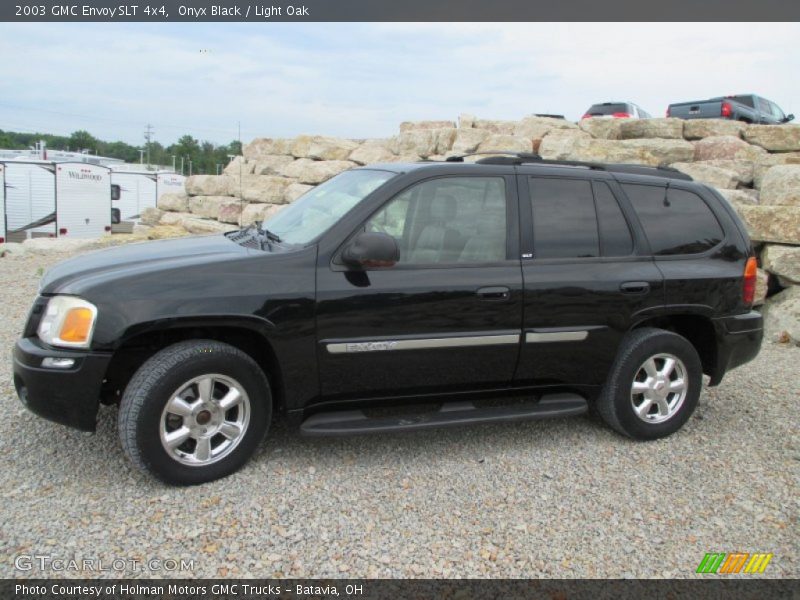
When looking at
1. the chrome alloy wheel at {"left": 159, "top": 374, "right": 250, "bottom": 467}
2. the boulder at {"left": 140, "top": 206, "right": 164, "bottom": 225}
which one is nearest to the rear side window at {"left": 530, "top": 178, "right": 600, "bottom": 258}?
the chrome alloy wheel at {"left": 159, "top": 374, "right": 250, "bottom": 467}

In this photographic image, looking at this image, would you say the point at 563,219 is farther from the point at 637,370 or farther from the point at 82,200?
the point at 82,200

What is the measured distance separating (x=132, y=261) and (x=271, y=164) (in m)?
13.5

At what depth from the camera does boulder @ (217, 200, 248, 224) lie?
50.9ft

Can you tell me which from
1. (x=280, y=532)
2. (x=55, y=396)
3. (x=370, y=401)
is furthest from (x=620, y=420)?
(x=55, y=396)

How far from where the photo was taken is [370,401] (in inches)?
152

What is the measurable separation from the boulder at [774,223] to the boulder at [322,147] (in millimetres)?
9901

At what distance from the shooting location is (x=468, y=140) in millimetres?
13688

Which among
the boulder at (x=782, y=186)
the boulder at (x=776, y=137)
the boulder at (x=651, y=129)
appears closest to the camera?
the boulder at (x=782, y=186)

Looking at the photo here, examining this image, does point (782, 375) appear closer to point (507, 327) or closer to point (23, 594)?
point (507, 327)

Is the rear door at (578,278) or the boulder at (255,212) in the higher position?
the boulder at (255,212)

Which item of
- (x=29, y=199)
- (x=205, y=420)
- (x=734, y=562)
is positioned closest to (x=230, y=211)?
(x=29, y=199)

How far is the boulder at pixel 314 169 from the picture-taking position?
14.8 meters

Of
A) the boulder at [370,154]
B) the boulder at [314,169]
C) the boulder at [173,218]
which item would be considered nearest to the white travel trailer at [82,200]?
the boulder at [173,218]

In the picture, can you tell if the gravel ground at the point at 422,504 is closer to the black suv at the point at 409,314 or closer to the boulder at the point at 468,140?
the black suv at the point at 409,314
